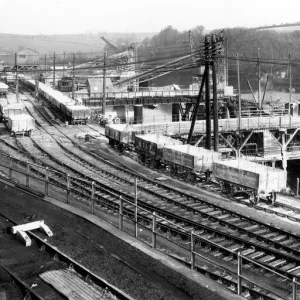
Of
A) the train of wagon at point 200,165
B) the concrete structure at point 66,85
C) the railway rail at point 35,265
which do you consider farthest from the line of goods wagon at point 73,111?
the railway rail at point 35,265

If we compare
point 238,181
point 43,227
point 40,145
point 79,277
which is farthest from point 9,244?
point 40,145

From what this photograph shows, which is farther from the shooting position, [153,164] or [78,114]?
[78,114]

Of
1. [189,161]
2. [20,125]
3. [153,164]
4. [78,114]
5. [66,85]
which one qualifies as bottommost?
[153,164]

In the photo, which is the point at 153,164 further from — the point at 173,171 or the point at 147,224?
the point at 147,224

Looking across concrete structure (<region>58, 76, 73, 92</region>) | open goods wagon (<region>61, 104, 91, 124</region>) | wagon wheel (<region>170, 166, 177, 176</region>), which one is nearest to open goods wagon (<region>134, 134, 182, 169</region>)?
wagon wheel (<region>170, 166, 177, 176</region>)

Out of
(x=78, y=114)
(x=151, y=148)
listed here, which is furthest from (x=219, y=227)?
(x=78, y=114)

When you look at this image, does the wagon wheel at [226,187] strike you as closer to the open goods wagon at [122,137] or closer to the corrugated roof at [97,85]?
the open goods wagon at [122,137]
